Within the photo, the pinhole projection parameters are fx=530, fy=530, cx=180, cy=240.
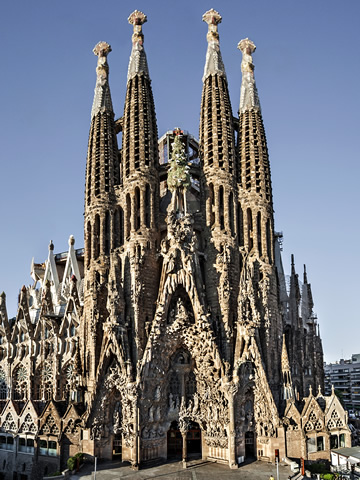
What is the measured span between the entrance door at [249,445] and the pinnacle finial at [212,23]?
3198 cm

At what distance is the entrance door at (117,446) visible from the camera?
3544 cm

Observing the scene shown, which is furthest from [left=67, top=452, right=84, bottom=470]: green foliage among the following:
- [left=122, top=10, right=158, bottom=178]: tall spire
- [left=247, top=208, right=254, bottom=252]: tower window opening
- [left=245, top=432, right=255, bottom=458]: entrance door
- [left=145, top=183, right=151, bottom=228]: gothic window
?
[left=122, top=10, right=158, bottom=178]: tall spire

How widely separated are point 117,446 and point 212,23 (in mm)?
35033

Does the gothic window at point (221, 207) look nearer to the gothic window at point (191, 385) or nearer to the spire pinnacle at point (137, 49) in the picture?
the gothic window at point (191, 385)

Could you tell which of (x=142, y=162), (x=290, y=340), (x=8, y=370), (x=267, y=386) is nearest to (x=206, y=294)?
(x=267, y=386)

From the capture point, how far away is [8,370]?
49.2m

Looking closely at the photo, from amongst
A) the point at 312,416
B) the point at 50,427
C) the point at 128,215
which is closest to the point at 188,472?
the point at 312,416

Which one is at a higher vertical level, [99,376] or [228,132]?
[228,132]

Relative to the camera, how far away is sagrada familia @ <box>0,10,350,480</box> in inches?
1361

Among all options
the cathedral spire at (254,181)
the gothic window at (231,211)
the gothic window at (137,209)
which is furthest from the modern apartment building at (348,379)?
the gothic window at (137,209)

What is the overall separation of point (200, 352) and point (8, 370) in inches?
881

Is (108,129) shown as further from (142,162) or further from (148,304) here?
(148,304)

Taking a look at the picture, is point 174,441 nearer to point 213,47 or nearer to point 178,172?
point 178,172

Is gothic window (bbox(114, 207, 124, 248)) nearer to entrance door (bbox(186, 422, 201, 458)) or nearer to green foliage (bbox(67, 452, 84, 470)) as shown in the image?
entrance door (bbox(186, 422, 201, 458))
